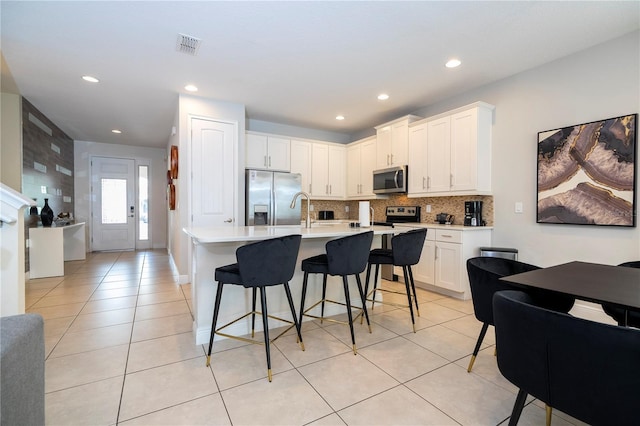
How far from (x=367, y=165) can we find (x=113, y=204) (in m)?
6.20

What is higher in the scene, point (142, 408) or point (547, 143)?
point (547, 143)

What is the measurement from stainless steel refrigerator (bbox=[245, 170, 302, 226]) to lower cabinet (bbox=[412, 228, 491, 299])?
6.93 feet

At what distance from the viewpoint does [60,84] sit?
3.67 m

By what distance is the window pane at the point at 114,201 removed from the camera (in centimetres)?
708

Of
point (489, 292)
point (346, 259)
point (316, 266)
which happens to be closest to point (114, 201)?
point (316, 266)

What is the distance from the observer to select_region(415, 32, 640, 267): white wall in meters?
2.66

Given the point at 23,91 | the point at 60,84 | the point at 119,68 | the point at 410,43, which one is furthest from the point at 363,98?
the point at 23,91

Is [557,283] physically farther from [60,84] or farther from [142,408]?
[60,84]

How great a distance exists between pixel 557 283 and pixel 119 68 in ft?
14.0

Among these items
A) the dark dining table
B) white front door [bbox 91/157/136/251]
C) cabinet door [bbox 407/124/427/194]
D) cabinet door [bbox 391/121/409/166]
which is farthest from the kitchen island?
white front door [bbox 91/157/136/251]

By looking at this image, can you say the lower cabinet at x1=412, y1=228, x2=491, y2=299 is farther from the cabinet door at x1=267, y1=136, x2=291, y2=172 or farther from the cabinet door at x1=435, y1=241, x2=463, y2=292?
the cabinet door at x1=267, y1=136, x2=291, y2=172

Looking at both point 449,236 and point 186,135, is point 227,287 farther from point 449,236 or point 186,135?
point 449,236

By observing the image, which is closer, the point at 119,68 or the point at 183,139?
the point at 119,68

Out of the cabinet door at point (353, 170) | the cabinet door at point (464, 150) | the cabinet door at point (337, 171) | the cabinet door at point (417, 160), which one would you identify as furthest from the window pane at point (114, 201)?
the cabinet door at point (464, 150)
